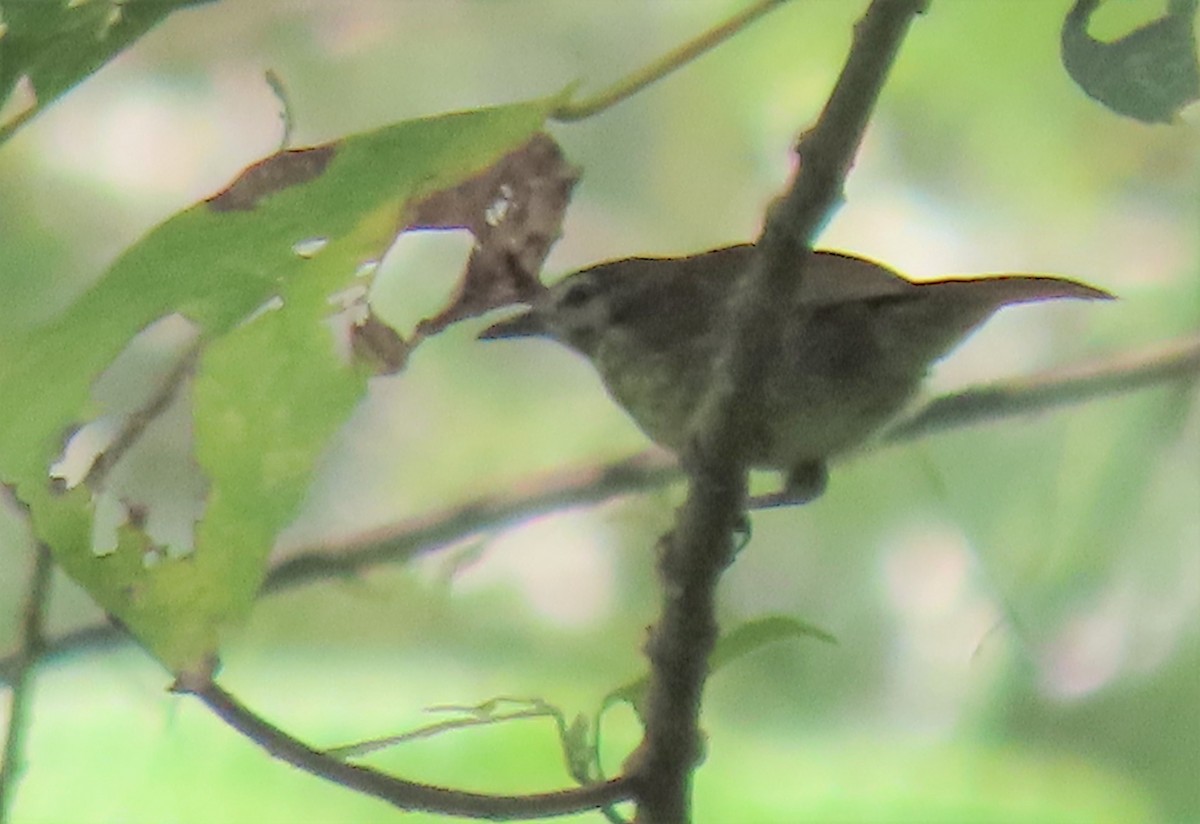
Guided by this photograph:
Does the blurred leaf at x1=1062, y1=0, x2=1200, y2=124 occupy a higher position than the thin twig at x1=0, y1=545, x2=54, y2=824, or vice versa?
the blurred leaf at x1=1062, y1=0, x2=1200, y2=124

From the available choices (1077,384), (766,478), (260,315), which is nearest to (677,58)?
(260,315)

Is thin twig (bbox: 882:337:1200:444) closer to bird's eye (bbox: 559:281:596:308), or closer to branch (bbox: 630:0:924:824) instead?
bird's eye (bbox: 559:281:596:308)

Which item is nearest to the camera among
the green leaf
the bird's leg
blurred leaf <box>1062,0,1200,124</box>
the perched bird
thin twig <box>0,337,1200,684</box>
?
the green leaf

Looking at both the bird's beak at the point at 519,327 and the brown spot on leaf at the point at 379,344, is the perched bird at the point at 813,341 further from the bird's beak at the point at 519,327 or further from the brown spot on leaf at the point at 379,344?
the brown spot on leaf at the point at 379,344

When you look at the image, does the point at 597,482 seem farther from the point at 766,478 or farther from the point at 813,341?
the point at 813,341

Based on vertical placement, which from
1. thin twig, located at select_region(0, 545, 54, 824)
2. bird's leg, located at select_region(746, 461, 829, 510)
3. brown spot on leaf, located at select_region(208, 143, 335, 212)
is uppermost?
brown spot on leaf, located at select_region(208, 143, 335, 212)

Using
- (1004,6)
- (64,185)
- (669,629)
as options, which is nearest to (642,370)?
(669,629)

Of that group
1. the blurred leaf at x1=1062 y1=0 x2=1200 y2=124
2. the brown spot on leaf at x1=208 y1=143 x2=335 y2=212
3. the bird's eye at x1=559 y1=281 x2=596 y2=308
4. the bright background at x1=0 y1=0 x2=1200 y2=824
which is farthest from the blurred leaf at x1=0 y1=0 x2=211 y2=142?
the bright background at x1=0 y1=0 x2=1200 y2=824

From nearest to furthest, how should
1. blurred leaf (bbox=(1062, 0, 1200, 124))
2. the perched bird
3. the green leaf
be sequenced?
the green leaf < blurred leaf (bbox=(1062, 0, 1200, 124)) < the perched bird

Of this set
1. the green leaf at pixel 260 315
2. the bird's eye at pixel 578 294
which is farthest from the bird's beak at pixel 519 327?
the green leaf at pixel 260 315
